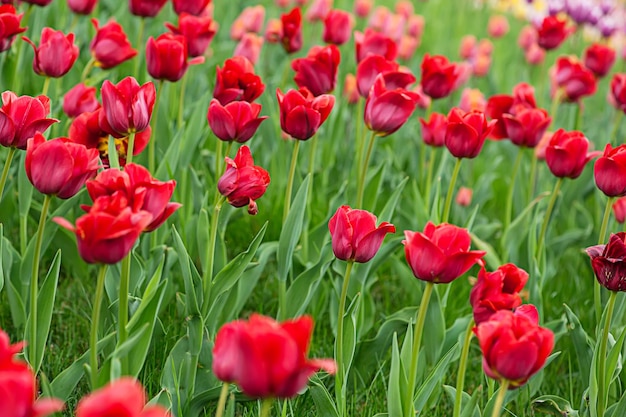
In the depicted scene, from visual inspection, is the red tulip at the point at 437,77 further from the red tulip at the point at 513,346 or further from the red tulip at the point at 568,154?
the red tulip at the point at 513,346

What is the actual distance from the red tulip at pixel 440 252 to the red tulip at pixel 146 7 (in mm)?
1466

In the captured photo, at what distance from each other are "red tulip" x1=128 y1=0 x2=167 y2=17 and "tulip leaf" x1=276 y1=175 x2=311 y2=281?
3.05 ft

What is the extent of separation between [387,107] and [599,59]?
6.02 feet

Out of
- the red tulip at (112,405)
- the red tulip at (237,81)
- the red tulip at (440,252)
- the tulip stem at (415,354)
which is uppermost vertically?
the red tulip at (237,81)

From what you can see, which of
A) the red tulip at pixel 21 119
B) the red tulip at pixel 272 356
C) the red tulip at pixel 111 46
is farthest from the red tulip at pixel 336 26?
the red tulip at pixel 272 356

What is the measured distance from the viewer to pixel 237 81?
6.49 ft

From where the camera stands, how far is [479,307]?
1.38 metres

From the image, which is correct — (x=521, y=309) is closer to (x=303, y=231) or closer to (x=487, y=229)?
(x=303, y=231)

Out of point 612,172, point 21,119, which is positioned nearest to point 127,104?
point 21,119

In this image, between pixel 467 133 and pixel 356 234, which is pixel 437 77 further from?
pixel 356 234

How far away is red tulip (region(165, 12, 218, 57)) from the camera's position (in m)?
2.32

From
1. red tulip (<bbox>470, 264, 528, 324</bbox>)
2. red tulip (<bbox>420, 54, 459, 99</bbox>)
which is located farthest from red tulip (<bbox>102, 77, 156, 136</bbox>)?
red tulip (<bbox>420, 54, 459, 99</bbox>)

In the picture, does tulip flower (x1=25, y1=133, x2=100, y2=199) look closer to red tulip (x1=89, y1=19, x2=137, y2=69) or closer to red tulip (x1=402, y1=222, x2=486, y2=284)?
red tulip (x1=402, y1=222, x2=486, y2=284)

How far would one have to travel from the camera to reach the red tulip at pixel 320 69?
2164 mm
